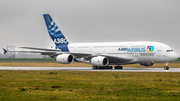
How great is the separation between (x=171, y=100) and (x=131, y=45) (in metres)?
31.0

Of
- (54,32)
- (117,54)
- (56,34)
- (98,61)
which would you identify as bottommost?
(98,61)

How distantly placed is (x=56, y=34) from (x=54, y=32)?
0.53 meters

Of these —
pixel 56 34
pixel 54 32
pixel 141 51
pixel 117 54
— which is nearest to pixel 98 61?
pixel 117 54

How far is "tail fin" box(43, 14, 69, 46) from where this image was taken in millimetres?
51375

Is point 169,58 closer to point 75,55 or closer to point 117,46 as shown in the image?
point 117,46

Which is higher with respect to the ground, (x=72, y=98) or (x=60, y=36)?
(x=60, y=36)

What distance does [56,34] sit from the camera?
5181 centimetres

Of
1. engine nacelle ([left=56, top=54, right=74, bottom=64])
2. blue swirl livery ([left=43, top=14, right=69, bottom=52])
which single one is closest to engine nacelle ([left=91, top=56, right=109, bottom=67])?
engine nacelle ([left=56, top=54, right=74, bottom=64])

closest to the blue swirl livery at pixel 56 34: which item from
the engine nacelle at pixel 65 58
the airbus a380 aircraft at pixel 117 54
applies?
the airbus a380 aircraft at pixel 117 54

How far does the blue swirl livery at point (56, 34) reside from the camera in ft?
168

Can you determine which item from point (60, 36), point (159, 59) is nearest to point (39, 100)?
point (159, 59)

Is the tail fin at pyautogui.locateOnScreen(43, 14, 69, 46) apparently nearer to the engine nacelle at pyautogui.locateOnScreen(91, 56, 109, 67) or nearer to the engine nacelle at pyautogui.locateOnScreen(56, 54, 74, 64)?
the engine nacelle at pyautogui.locateOnScreen(56, 54, 74, 64)

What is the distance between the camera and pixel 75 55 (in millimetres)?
45375

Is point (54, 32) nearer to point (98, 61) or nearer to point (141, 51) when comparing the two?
point (98, 61)
